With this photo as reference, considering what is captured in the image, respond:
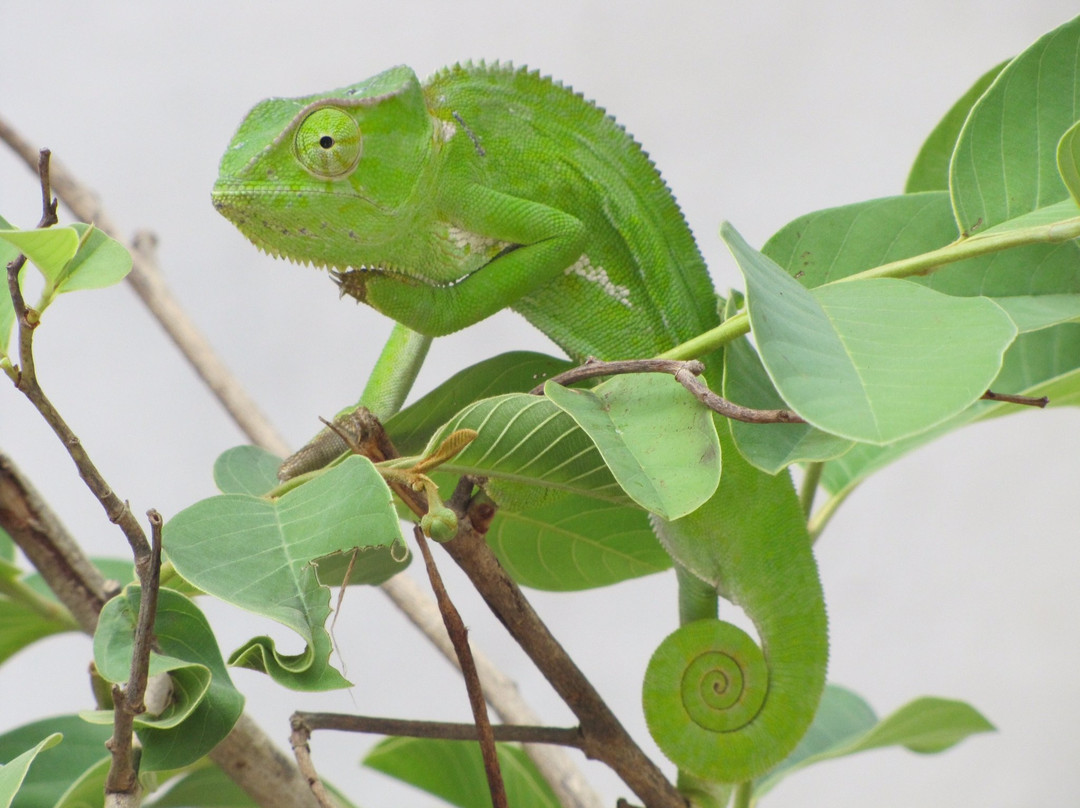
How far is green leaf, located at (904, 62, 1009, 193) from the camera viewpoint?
0.93 metres

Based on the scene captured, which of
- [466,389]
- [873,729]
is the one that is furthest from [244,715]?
[873,729]

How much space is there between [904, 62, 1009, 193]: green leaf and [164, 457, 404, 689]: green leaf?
64 cm

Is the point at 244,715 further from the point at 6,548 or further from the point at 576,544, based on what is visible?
the point at 6,548

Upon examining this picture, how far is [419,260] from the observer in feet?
2.83

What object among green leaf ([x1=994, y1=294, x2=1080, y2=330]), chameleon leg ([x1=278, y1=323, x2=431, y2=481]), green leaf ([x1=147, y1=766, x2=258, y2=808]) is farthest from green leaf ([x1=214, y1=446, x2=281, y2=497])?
green leaf ([x1=994, y1=294, x2=1080, y2=330])

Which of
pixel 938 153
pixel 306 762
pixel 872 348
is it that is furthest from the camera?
pixel 938 153

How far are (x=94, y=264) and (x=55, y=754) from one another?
0.54 metres

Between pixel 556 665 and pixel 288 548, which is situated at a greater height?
pixel 288 548

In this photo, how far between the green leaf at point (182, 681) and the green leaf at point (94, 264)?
17cm

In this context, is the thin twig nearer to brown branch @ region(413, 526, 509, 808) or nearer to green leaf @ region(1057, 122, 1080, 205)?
brown branch @ region(413, 526, 509, 808)

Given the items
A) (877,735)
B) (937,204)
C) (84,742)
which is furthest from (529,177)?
(877,735)

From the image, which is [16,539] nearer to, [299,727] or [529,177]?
[299,727]

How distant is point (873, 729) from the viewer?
1.15 metres

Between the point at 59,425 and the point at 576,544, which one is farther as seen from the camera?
the point at 576,544
